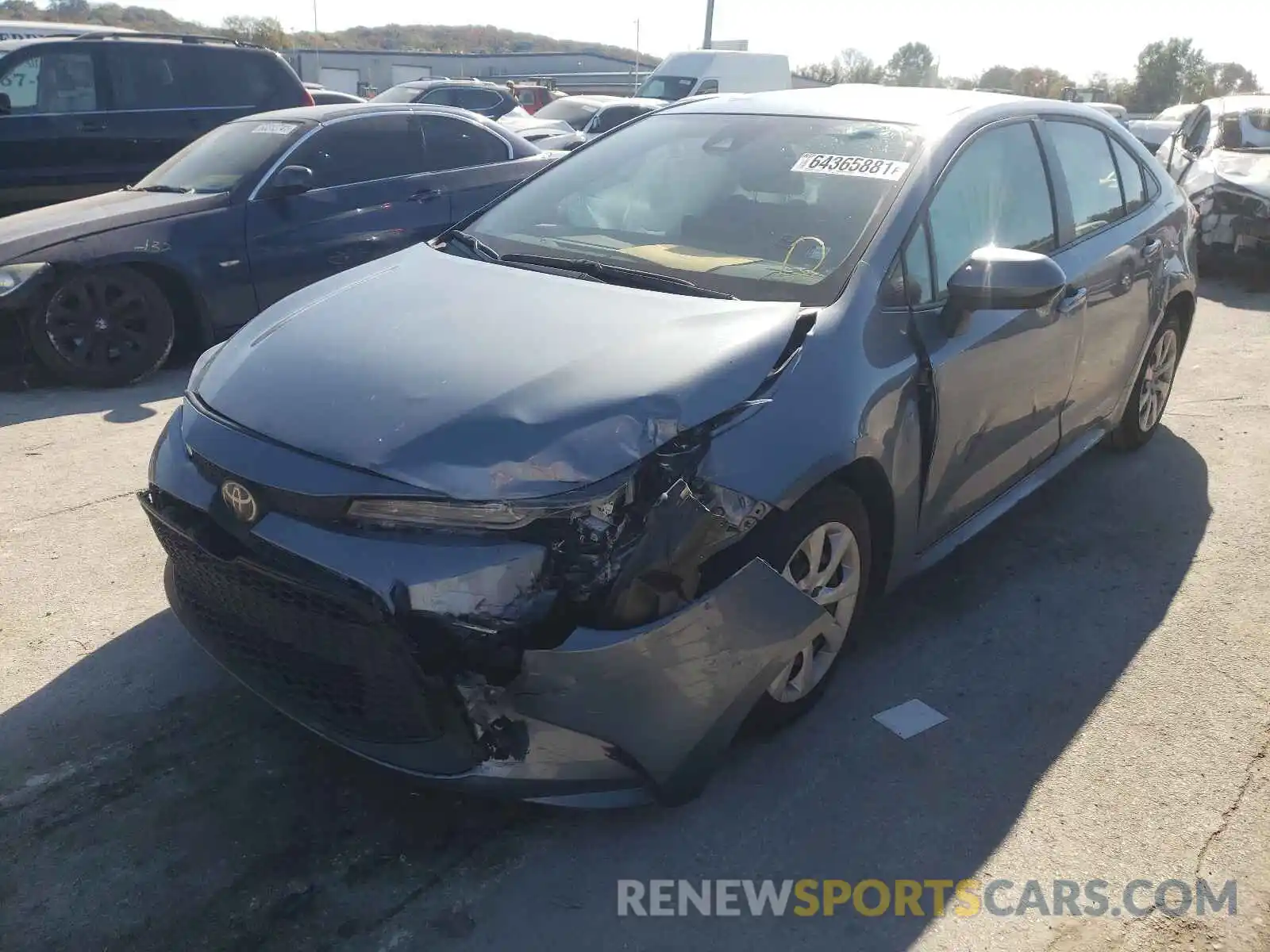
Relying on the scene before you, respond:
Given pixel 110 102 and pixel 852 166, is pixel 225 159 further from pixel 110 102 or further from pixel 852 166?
pixel 852 166

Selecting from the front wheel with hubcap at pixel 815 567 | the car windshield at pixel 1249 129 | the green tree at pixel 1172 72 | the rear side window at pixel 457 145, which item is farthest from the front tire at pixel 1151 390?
the green tree at pixel 1172 72

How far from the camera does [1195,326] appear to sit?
8070 millimetres

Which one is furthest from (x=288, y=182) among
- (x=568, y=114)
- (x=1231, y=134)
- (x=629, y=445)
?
(x=568, y=114)

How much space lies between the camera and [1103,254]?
4.09m

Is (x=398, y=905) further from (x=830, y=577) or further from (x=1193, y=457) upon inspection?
(x=1193, y=457)

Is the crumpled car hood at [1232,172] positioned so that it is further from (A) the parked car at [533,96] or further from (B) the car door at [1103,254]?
(A) the parked car at [533,96]

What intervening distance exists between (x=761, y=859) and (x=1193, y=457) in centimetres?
384

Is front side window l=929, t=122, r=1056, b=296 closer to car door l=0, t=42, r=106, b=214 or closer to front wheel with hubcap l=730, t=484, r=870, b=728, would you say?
front wheel with hubcap l=730, t=484, r=870, b=728

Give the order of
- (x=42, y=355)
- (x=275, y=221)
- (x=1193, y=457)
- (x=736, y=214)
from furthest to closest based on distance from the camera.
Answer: (x=275, y=221), (x=42, y=355), (x=1193, y=457), (x=736, y=214)

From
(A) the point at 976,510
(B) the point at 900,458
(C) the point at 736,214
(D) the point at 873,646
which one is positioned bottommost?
(D) the point at 873,646

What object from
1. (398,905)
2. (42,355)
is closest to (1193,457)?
(398,905)

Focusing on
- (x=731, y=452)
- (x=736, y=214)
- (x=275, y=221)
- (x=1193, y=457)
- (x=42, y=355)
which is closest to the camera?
(x=731, y=452)

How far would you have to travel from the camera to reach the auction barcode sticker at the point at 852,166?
3219 millimetres

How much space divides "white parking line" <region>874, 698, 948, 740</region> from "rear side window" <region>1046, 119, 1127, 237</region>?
79.9 inches
